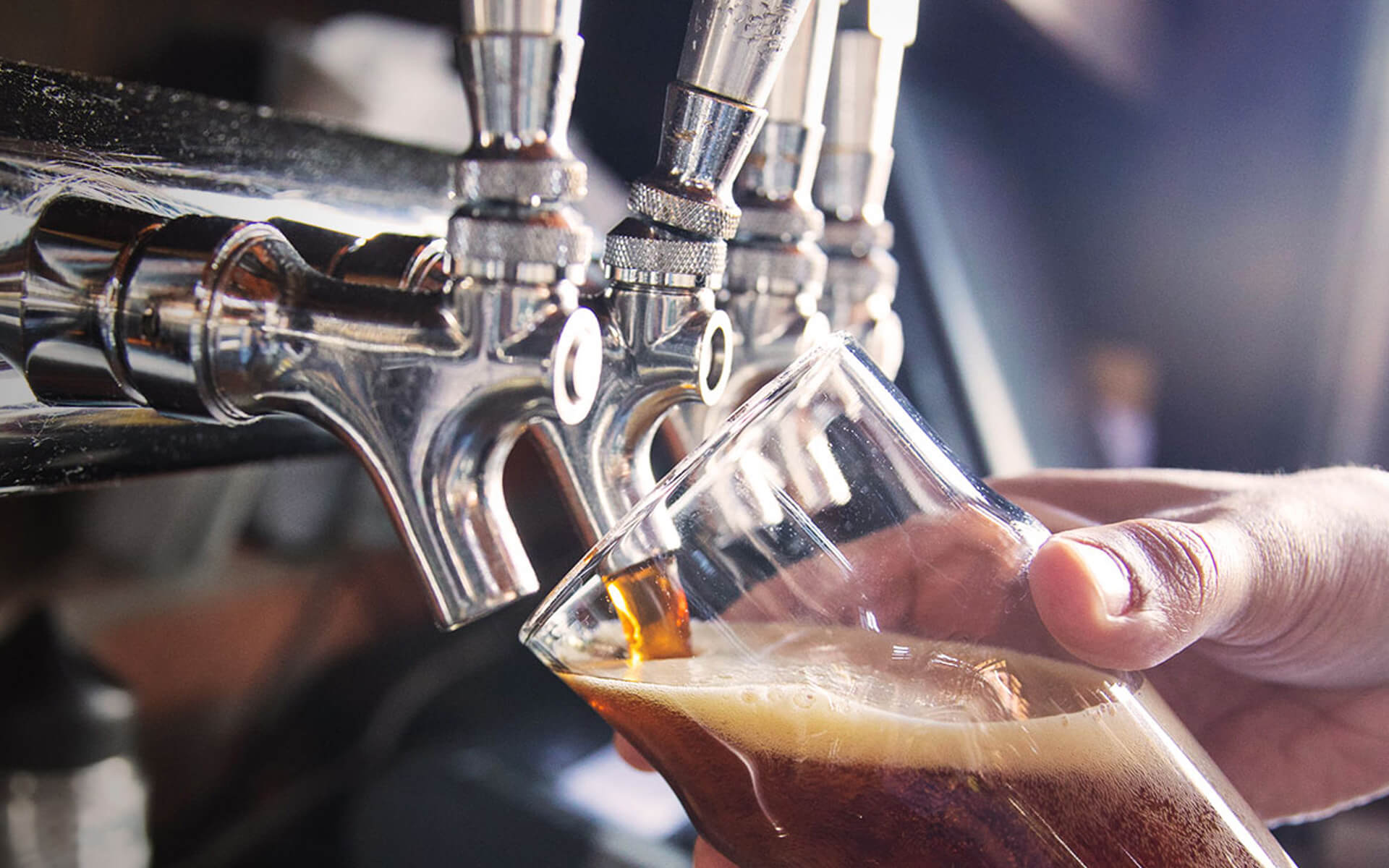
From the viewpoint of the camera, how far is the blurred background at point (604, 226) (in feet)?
1.61

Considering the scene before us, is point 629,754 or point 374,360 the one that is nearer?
point 374,360

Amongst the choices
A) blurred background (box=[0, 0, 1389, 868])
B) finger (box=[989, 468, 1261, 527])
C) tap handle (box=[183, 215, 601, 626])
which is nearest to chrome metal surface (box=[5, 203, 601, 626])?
tap handle (box=[183, 215, 601, 626])

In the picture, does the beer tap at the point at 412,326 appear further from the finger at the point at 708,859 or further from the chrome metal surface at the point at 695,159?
the finger at the point at 708,859

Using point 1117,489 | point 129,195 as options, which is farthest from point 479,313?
point 1117,489

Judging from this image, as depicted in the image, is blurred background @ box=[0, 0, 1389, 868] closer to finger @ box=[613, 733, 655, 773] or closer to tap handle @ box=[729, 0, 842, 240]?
finger @ box=[613, 733, 655, 773]

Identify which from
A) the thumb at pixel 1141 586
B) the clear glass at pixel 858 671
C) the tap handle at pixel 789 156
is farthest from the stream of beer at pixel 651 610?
the tap handle at pixel 789 156

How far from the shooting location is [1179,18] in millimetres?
1010

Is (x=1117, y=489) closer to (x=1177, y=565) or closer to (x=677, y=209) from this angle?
(x=1177, y=565)

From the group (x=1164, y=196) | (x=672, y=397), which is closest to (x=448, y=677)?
(x=672, y=397)

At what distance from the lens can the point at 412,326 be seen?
0.33 metres

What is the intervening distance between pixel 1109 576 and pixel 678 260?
0.17m

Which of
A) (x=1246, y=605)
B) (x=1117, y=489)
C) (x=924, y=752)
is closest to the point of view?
(x=924, y=752)

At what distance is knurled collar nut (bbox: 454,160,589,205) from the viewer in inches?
12.5

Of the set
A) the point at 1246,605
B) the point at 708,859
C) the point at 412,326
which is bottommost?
the point at 708,859
